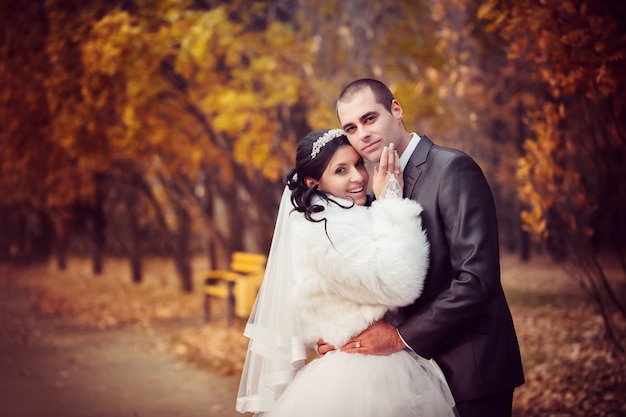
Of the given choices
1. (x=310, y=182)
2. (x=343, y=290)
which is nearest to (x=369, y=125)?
(x=310, y=182)

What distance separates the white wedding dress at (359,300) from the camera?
3.03 m

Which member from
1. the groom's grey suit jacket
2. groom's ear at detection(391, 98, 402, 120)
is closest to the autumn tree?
groom's ear at detection(391, 98, 402, 120)

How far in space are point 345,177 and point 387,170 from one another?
11.2 inches

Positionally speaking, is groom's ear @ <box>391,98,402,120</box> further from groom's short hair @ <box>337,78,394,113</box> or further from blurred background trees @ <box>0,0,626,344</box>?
blurred background trees @ <box>0,0,626,344</box>

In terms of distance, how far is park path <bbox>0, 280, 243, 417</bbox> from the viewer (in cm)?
745

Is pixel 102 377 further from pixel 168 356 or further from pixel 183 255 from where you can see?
pixel 183 255

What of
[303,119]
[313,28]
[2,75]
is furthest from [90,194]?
[313,28]

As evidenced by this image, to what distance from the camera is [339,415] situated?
10.3ft

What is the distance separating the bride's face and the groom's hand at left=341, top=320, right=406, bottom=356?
0.66 m

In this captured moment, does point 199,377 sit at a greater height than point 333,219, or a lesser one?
lesser

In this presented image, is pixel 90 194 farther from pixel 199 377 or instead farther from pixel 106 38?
pixel 199 377

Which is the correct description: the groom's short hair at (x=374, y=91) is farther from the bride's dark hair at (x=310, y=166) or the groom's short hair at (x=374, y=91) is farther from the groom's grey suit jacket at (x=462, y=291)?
the groom's grey suit jacket at (x=462, y=291)

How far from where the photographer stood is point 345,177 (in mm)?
3453

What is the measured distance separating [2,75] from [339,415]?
1131 centimetres
